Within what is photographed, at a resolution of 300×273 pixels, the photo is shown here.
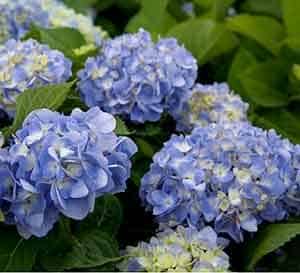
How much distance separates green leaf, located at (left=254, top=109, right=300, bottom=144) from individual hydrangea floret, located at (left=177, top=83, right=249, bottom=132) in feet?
0.24

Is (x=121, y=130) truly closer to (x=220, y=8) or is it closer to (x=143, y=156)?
(x=143, y=156)

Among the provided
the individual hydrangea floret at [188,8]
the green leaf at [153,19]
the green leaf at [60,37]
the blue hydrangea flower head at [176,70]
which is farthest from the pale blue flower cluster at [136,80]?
the individual hydrangea floret at [188,8]

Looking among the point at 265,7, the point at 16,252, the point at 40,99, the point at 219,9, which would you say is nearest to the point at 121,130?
the point at 40,99

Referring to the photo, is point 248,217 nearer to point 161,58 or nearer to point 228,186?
point 228,186

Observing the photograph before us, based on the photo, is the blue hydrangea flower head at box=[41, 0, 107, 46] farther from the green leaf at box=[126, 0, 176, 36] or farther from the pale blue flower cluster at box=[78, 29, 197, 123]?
the pale blue flower cluster at box=[78, 29, 197, 123]

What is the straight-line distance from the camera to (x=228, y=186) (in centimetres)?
108

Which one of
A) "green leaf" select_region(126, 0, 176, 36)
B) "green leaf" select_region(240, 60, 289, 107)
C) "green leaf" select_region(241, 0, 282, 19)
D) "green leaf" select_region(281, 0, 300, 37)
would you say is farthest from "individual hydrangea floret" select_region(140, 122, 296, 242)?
"green leaf" select_region(241, 0, 282, 19)

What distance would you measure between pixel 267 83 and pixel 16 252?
75 centimetres

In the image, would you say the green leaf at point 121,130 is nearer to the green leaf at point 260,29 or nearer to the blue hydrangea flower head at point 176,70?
the blue hydrangea flower head at point 176,70

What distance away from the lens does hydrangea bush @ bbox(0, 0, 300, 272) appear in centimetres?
95

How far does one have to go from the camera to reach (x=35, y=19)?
1620 mm

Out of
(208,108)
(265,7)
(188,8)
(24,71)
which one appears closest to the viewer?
(24,71)

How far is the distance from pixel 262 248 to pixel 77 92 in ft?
1.58

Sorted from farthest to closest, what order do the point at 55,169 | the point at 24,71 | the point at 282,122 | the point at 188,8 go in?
the point at 188,8 → the point at 282,122 → the point at 24,71 → the point at 55,169
